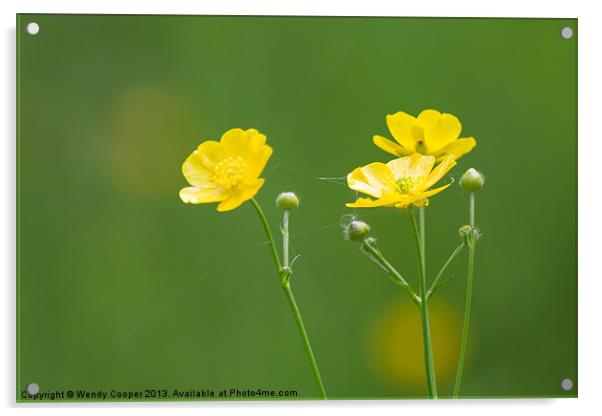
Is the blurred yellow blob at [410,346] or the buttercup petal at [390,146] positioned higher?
the buttercup petal at [390,146]

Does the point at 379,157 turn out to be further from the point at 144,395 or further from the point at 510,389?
the point at 144,395

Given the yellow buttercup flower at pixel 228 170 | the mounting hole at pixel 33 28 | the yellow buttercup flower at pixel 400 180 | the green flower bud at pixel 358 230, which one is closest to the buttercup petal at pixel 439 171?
the yellow buttercup flower at pixel 400 180

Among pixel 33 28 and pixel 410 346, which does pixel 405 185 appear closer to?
pixel 410 346

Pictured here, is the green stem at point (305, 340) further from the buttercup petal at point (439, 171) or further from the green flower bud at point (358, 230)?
the buttercup petal at point (439, 171)

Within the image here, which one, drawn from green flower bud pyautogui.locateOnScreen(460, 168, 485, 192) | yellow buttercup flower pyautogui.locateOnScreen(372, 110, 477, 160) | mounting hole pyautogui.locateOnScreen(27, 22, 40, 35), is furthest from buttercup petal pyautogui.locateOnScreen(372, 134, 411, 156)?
mounting hole pyautogui.locateOnScreen(27, 22, 40, 35)

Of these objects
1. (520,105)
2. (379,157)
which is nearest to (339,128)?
(379,157)

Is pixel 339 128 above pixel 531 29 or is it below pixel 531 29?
below

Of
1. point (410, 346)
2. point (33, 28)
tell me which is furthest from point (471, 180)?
point (33, 28)
